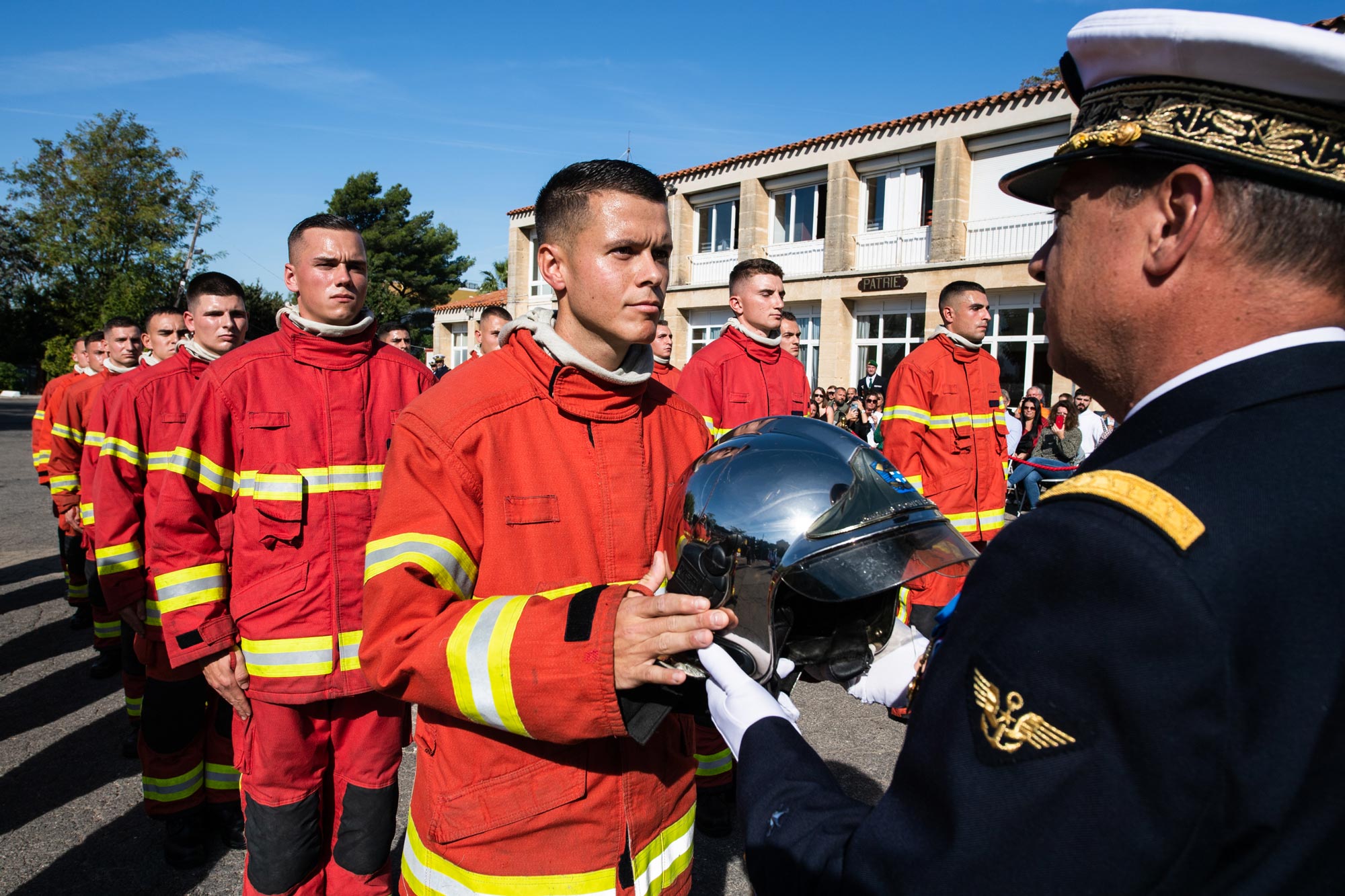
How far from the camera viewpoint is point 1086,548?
834 mm

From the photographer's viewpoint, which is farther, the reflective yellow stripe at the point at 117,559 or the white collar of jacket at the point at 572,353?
the reflective yellow stripe at the point at 117,559

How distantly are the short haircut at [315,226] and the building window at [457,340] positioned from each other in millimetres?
34352

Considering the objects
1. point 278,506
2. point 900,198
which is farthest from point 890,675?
point 900,198

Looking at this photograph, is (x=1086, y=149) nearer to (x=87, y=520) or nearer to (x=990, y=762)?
(x=990, y=762)

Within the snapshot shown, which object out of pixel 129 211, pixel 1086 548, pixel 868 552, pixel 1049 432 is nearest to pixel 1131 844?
pixel 1086 548

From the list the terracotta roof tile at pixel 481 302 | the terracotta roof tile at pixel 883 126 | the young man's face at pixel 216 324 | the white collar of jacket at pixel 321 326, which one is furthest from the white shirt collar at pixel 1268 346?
the terracotta roof tile at pixel 481 302

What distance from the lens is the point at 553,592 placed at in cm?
179

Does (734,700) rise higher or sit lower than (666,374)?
lower

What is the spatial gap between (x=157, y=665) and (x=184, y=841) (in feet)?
2.54

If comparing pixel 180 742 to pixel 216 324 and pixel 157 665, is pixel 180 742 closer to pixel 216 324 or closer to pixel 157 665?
pixel 157 665

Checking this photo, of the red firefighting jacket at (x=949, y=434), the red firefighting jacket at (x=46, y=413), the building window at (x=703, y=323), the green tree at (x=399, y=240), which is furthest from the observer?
the green tree at (x=399, y=240)

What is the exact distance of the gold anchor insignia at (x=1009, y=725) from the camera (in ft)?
2.68

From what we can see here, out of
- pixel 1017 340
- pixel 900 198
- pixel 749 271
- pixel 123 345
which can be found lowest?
pixel 123 345

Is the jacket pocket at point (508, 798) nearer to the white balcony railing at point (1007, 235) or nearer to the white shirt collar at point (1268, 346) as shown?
the white shirt collar at point (1268, 346)
